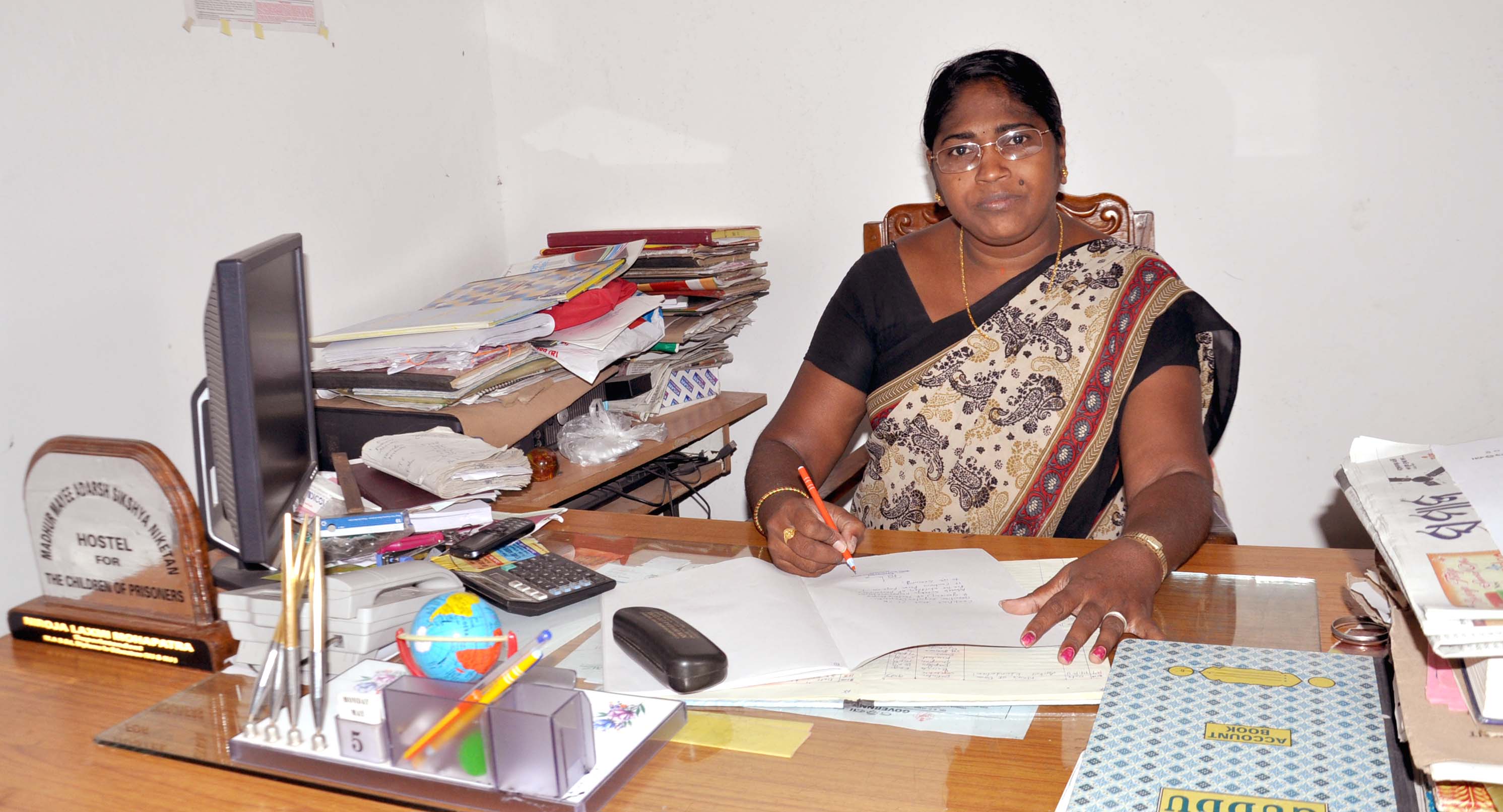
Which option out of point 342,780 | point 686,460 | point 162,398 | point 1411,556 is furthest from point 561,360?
point 1411,556

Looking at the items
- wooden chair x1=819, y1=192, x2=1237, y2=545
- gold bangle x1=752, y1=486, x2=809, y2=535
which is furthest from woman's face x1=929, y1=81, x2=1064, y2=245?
gold bangle x1=752, y1=486, x2=809, y2=535

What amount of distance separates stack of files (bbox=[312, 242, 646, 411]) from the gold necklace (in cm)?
74

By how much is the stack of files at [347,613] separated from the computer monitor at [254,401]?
6 centimetres

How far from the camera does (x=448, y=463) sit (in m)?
1.53

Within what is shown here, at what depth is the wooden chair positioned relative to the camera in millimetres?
1886

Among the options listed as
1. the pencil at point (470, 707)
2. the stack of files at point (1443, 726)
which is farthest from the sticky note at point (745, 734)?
the stack of files at point (1443, 726)

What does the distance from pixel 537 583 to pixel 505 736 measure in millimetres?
398

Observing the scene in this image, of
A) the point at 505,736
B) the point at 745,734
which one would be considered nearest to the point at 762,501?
the point at 745,734

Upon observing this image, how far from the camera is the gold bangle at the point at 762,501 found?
1378 millimetres

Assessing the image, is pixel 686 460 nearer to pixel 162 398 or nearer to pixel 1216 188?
pixel 162 398

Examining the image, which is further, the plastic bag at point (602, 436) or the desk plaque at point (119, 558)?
the plastic bag at point (602, 436)

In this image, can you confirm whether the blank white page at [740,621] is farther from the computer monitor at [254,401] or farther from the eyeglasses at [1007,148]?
the eyeglasses at [1007,148]

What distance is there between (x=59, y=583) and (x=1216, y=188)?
213 centimetres

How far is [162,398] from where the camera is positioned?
Answer: 1.81 metres
